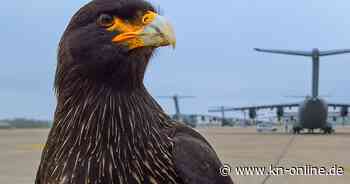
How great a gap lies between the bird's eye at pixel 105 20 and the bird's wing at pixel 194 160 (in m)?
0.64

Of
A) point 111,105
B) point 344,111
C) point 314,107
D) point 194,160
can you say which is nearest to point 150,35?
point 111,105

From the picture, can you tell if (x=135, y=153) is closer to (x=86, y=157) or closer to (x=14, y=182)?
(x=86, y=157)

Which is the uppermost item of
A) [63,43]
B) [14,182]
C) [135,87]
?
[63,43]

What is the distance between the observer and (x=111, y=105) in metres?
2.51

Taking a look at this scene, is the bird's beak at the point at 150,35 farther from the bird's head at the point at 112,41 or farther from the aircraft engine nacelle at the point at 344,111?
the aircraft engine nacelle at the point at 344,111

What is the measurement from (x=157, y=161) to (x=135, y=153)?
0.12 m

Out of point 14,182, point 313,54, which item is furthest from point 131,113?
point 313,54

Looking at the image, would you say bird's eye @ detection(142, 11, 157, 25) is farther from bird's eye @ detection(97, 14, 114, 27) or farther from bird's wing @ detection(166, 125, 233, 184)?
bird's wing @ detection(166, 125, 233, 184)

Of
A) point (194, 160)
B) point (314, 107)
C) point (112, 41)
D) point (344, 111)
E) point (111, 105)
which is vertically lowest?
point (344, 111)

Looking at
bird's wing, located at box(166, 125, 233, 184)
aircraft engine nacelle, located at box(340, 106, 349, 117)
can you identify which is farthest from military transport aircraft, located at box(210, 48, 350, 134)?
bird's wing, located at box(166, 125, 233, 184)

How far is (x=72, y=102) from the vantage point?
2.60 m

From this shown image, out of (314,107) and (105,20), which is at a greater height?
(105,20)

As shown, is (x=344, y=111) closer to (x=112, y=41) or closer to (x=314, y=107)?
(x=314, y=107)

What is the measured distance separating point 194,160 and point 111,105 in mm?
520
